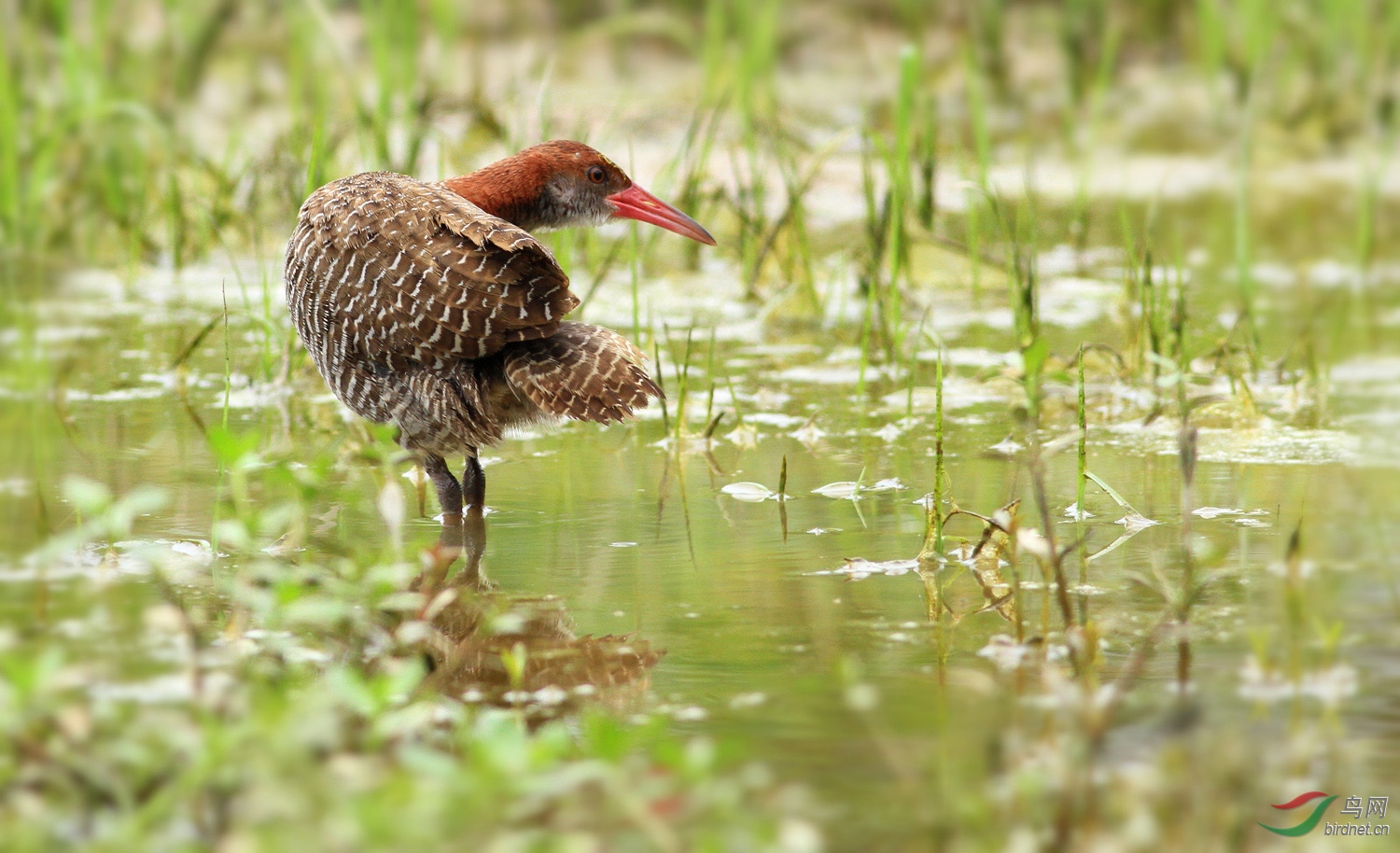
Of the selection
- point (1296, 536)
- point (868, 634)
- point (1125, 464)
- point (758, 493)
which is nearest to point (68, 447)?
point (758, 493)

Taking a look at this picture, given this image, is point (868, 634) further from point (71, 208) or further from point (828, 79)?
point (828, 79)

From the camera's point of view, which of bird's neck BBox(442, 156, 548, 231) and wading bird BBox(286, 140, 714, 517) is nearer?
wading bird BBox(286, 140, 714, 517)

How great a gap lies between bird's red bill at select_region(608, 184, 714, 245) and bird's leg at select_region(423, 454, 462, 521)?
3.91ft

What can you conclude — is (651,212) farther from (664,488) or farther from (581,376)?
(581,376)

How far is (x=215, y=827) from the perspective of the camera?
7.80ft

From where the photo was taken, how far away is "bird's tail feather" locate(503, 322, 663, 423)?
13.2 ft

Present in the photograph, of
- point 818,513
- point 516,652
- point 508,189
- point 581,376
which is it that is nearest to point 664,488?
point 818,513

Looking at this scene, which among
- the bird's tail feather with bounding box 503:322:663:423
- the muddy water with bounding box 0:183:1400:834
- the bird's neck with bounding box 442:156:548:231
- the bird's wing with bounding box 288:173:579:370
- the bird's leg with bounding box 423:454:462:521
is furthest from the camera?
the bird's neck with bounding box 442:156:548:231

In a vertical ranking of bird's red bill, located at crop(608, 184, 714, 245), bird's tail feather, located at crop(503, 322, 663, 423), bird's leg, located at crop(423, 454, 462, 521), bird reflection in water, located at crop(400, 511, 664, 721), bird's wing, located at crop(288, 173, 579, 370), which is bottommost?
bird reflection in water, located at crop(400, 511, 664, 721)

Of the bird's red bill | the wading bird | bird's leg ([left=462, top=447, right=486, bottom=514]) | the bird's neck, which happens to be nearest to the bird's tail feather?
the wading bird

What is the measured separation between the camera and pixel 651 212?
17.8ft

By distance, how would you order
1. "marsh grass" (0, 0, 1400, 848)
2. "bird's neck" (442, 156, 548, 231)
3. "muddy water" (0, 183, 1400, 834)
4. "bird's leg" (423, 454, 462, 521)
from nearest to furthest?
1. "marsh grass" (0, 0, 1400, 848)
2. "muddy water" (0, 183, 1400, 834)
3. "bird's leg" (423, 454, 462, 521)
4. "bird's neck" (442, 156, 548, 231)

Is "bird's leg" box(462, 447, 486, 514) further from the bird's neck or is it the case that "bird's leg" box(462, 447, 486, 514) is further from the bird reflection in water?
the bird's neck

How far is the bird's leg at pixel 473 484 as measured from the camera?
4.54 m
